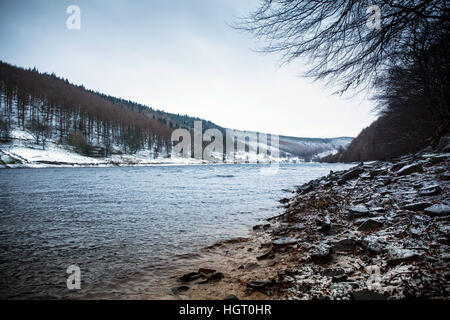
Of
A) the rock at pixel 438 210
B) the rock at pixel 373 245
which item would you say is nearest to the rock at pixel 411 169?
the rock at pixel 438 210

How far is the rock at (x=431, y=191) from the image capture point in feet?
13.9

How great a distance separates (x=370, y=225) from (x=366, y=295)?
7.96 feet

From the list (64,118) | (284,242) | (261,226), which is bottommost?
(261,226)

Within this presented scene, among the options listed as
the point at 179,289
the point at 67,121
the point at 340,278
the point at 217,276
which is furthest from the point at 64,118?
the point at 340,278

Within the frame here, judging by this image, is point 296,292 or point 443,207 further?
point 443,207

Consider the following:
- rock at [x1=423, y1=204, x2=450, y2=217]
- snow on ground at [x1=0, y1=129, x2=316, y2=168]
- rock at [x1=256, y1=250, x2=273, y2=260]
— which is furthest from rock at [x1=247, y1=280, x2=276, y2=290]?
snow on ground at [x1=0, y1=129, x2=316, y2=168]

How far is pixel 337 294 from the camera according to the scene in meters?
2.09

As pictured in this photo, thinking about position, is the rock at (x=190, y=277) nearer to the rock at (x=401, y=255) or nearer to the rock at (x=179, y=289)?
the rock at (x=179, y=289)

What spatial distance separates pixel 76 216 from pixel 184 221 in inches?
147

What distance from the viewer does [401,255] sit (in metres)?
2.42

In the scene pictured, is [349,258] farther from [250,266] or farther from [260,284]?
[250,266]

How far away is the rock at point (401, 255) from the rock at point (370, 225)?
4.36 feet
